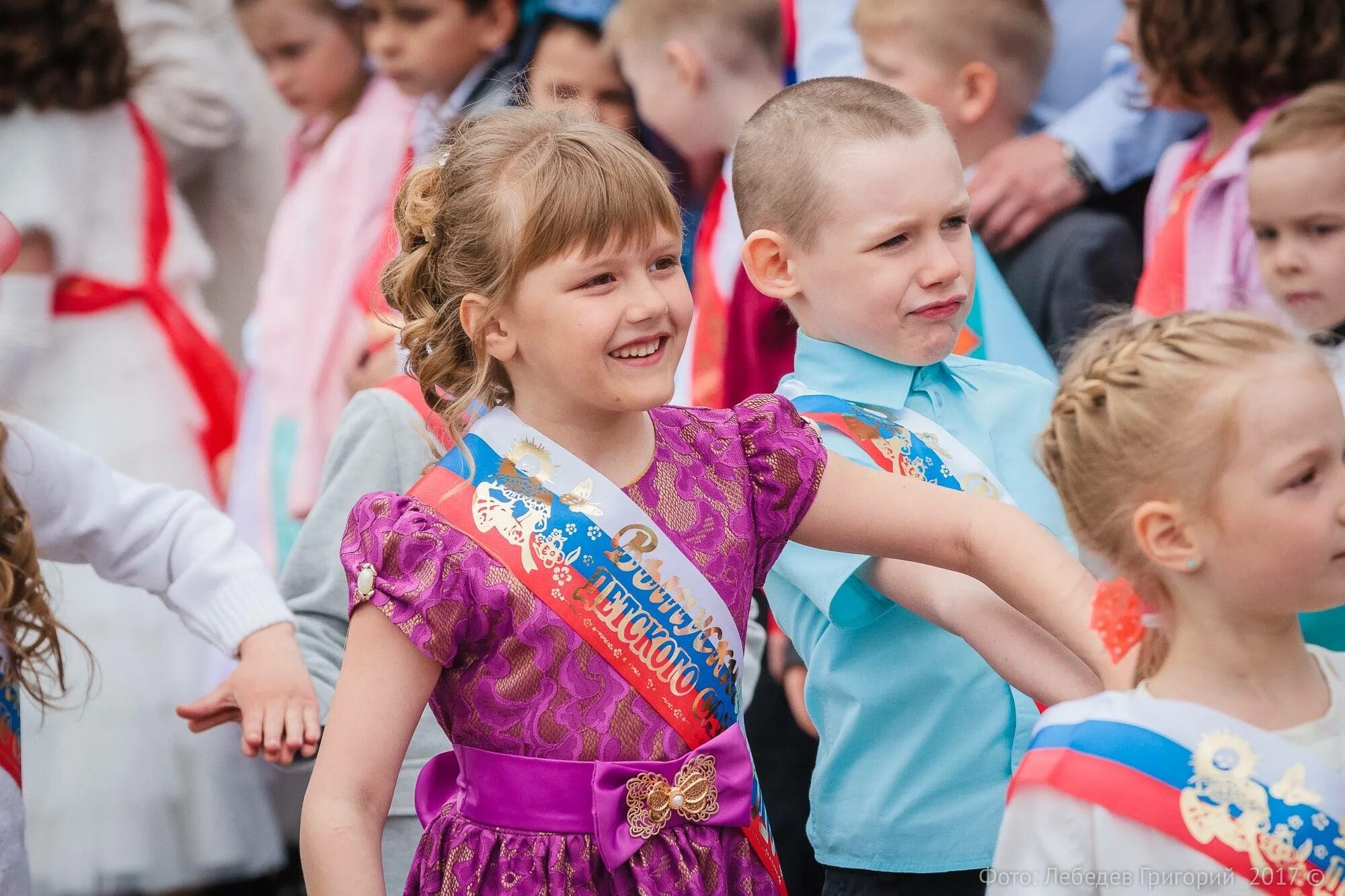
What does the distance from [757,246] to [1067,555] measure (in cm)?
70

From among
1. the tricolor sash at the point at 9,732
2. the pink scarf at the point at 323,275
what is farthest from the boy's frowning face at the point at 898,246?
the pink scarf at the point at 323,275

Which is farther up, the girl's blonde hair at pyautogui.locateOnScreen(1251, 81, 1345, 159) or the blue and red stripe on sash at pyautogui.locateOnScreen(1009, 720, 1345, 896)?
the girl's blonde hair at pyautogui.locateOnScreen(1251, 81, 1345, 159)

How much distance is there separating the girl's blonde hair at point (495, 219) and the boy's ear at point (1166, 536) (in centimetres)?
62

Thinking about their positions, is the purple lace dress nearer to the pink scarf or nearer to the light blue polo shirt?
the light blue polo shirt

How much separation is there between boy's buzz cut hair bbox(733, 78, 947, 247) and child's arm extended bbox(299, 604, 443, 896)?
0.86m

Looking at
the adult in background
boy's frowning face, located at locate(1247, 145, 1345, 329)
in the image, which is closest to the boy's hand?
the adult in background

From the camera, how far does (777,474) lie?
6.21ft

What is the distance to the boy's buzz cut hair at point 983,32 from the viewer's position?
3.34m

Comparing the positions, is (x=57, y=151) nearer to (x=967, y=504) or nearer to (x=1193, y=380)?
(x=967, y=504)

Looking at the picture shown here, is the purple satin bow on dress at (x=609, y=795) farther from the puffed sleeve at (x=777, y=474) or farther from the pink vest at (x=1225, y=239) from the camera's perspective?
the pink vest at (x=1225, y=239)

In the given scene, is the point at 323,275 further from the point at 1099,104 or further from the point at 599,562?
the point at 599,562

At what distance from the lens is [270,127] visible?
16.4 feet

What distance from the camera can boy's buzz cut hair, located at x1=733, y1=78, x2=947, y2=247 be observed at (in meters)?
2.18

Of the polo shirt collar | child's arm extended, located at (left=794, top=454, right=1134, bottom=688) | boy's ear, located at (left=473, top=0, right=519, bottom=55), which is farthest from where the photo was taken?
boy's ear, located at (left=473, top=0, right=519, bottom=55)
